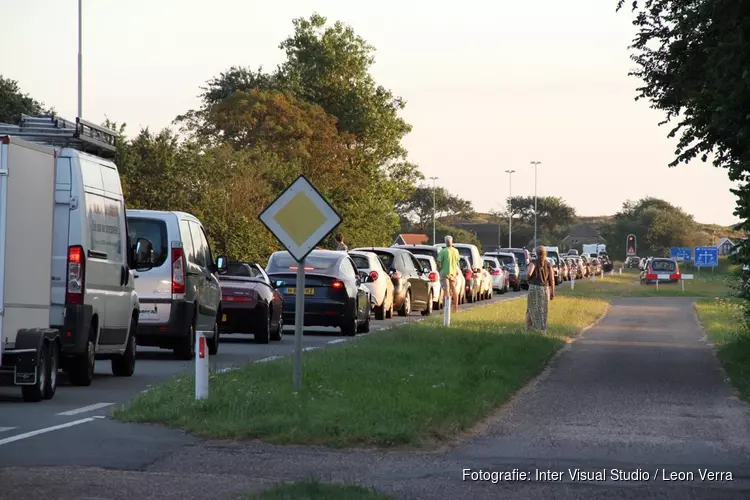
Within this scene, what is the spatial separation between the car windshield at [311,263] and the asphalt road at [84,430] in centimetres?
861

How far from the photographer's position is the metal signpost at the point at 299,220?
1435 cm

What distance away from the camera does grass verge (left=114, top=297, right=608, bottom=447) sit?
11.7 metres

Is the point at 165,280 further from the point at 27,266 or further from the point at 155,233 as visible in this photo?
the point at 27,266

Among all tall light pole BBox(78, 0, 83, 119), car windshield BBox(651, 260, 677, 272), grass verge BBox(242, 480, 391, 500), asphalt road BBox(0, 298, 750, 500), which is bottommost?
asphalt road BBox(0, 298, 750, 500)

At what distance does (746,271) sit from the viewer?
23750mm


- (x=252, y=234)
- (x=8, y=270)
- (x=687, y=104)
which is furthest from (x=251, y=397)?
(x=252, y=234)

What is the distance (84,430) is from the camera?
1188cm

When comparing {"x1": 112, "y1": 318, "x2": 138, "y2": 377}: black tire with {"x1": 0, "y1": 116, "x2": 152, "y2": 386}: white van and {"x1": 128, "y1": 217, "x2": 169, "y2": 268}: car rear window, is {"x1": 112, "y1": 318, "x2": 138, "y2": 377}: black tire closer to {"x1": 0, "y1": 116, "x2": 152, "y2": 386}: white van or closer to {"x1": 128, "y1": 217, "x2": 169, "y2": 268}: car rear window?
{"x1": 0, "y1": 116, "x2": 152, "y2": 386}: white van

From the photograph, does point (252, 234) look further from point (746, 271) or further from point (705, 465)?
point (705, 465)

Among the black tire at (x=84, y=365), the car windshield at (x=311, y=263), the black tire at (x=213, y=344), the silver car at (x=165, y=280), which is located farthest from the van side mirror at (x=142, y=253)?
the car windshield at (x=311, y=263)

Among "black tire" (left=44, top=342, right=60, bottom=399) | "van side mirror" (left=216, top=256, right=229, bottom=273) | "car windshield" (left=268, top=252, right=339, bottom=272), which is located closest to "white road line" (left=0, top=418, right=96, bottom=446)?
"black tire" (left=44, top=342, right=60, bottom=399)

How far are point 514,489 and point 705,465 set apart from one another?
1.94 meters

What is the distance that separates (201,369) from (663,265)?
6444 centimetres

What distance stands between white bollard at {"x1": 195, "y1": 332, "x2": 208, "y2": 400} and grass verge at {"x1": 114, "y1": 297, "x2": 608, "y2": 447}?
105 mm
